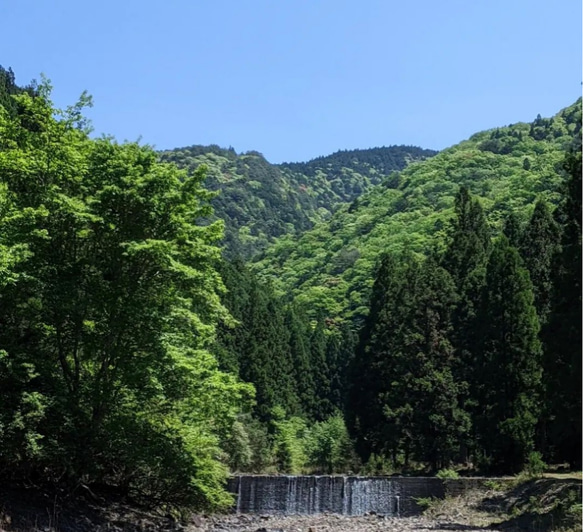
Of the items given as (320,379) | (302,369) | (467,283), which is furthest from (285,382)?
(467,283)

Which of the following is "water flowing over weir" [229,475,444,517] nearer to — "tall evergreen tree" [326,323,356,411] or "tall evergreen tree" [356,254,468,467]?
"tall evergreen tree" [356,254,468,467]

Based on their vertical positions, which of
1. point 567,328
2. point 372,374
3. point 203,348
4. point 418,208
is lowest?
point 372,374

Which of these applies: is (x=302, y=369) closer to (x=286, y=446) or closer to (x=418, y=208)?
(x=286, y=446)

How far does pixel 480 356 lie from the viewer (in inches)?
1383

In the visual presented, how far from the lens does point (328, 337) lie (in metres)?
81.7

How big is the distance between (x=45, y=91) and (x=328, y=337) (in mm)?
62933

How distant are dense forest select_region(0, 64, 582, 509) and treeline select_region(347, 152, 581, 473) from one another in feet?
0.32

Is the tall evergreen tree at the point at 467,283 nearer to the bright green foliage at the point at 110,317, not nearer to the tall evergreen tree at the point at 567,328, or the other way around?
the tall evergreen tree at the point at 567,328

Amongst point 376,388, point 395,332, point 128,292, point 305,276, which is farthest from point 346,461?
point 305,276

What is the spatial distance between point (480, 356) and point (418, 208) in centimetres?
7759

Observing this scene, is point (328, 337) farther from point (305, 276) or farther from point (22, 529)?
point (22, 529)

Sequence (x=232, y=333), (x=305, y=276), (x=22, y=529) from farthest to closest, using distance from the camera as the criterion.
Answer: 1. (x=305, y=276)
2. (x=232, y=333)
3. (x=22, y=529)

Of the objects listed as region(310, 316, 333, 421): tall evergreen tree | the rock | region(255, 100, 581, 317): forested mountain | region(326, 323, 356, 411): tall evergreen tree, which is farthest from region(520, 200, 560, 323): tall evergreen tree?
region(255, 100, 581, 317): forested mountain

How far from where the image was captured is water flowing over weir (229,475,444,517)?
30031 millimetres
